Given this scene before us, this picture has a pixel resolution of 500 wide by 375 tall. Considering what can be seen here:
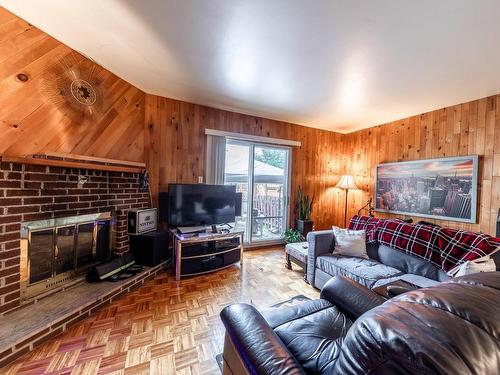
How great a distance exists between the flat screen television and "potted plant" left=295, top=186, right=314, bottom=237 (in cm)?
144

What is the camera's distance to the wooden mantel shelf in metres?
1.57

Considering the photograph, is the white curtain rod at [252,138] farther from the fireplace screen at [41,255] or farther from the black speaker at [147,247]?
the fireplace screen at [41,255]

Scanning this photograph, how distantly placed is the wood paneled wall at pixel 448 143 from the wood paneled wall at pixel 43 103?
14.0 ft

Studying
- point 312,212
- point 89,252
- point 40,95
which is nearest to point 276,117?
point 312,212

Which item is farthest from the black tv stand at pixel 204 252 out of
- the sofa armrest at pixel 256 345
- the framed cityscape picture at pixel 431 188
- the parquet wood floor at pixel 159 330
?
the framed cityscape picture at pixel 431 188

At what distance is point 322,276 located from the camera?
2.38m

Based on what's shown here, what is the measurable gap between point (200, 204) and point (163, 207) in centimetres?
53

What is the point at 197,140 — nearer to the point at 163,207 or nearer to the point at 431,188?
the point at 163,207

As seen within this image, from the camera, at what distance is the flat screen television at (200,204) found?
2801 mm

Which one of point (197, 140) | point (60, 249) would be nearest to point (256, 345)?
point (60, 249)

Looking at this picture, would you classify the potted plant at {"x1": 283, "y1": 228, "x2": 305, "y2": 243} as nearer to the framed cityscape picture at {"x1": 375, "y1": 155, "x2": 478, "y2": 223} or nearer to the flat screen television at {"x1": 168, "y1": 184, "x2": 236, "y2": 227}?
the flat screen television at {"x1": 168, "y1": 184, "x2": 236, "y2": 227}

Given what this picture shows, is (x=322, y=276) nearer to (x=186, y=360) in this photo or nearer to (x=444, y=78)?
(x=186, y=360)

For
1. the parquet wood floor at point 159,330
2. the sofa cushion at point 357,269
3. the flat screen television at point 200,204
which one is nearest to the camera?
the parquet wood floor at point 159,330

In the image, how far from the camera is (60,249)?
6.61 ft
